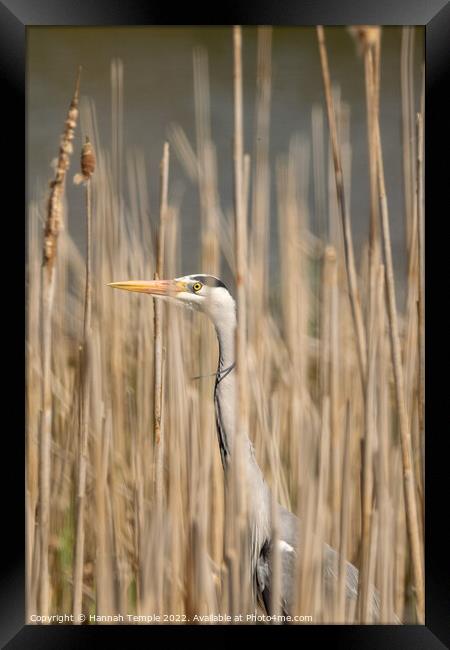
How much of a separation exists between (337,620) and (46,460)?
568 mm

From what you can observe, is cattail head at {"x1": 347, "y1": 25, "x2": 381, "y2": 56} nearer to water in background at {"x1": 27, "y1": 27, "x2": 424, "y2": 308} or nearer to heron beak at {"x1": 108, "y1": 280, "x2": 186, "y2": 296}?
water in background at {"x1": 27, "y1": 27, "x2": 424, "y2": 308}

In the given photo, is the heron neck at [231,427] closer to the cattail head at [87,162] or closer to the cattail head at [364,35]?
the cattail head at [87,162]

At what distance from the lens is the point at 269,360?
1.15 metres

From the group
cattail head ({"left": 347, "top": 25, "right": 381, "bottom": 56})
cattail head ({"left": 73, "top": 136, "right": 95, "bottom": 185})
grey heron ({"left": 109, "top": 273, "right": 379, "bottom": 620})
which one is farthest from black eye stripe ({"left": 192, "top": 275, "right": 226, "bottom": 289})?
cattail head ({"left": 347, "top": 25, "right": 381, "bottom": 56})

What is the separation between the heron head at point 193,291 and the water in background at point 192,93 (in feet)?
0.10

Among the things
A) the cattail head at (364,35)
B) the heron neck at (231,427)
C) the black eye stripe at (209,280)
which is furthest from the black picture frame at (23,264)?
the black eye stripe at (209,280)

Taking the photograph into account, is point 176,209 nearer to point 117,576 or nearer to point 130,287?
point 130,287

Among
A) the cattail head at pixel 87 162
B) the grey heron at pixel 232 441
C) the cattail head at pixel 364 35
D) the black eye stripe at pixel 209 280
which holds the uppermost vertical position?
the cattail head at pixel 364 35

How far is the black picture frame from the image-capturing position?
1.12 metres

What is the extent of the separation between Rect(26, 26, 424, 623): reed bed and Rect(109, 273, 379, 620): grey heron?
0.02 m

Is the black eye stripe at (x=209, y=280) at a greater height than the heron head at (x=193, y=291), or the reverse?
the black eye stripe at (x=209, y=280)

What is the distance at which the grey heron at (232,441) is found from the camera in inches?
44.2

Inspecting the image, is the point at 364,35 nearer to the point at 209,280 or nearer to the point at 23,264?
the point at 209,280

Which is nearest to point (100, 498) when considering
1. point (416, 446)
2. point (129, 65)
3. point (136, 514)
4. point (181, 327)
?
point (136, 514)
